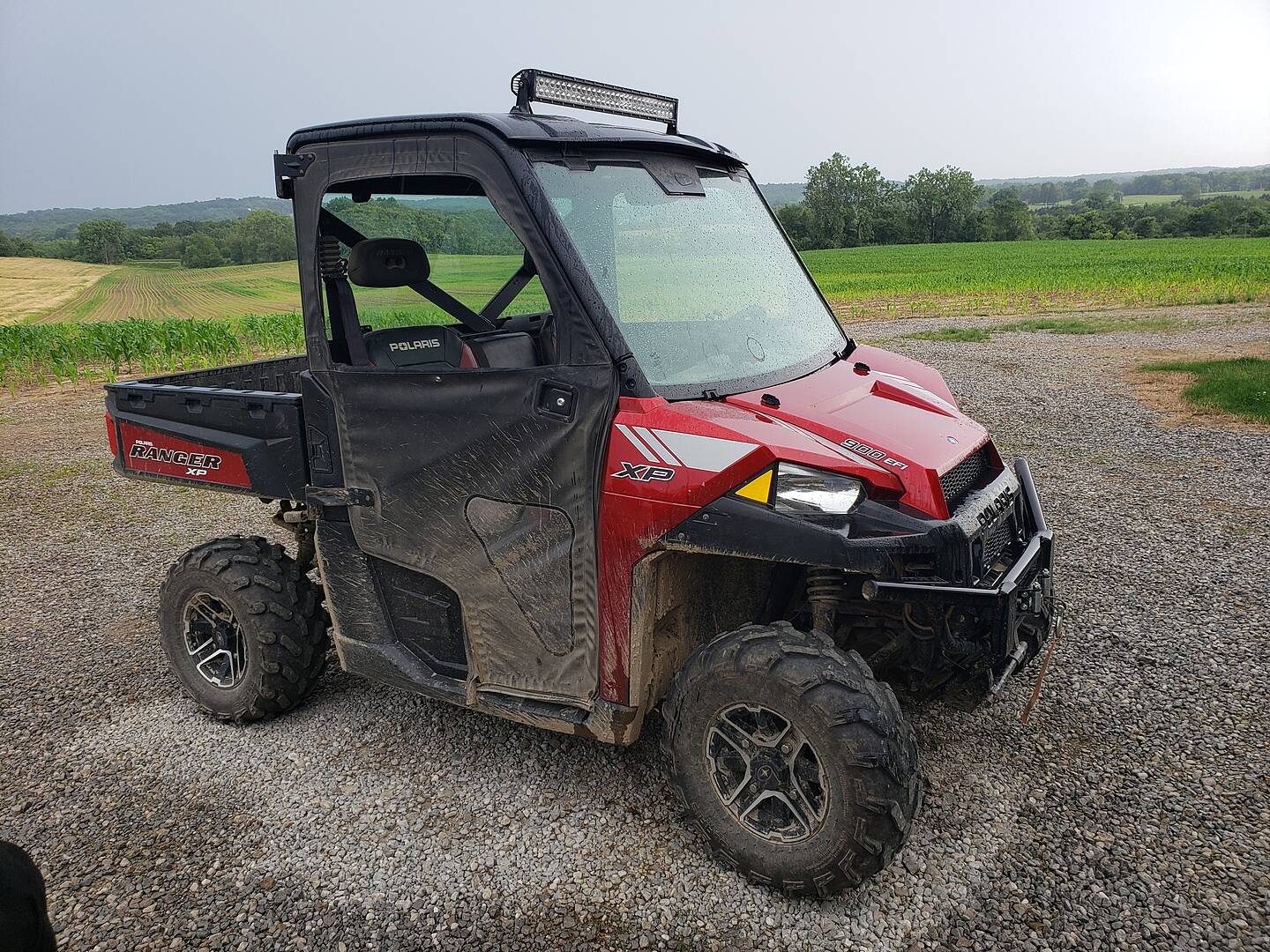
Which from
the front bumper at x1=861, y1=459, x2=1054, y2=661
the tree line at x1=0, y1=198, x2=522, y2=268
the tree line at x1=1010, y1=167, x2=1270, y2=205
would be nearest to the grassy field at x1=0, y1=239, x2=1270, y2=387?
the tree line at x1=0, y1=198, x2=522, y2=268

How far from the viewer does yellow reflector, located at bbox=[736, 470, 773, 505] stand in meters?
2.87

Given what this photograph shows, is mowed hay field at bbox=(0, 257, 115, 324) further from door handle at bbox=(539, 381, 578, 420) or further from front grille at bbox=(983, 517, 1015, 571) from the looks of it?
front grille at bbox=(983, 517, 1015, 571)

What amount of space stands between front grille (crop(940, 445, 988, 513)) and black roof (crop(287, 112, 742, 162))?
1571 millimetres

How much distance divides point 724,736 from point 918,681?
89cm

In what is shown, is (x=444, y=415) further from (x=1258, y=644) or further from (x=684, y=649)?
(x=1258, y=644)

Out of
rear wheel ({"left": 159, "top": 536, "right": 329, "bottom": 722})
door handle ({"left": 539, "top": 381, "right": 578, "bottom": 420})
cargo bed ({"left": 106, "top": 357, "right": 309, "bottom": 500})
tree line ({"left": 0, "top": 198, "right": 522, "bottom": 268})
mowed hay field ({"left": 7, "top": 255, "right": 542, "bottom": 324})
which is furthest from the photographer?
tree line ({"left": 0, "top": 198, "right": 522, "bottom": 268})

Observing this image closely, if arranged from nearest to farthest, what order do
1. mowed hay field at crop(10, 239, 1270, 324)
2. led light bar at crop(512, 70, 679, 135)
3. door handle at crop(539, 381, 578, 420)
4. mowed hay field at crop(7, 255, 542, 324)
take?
door handle at crop(539, 381, 578, 420), led light bar at crop(512, 70, 679, 135), mowed hay field at crop(10, 239, 1270, 324), mowed hay field at crop(7, 255, 542, 324)

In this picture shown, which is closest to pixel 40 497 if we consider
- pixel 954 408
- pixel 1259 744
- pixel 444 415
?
pixel 444 415

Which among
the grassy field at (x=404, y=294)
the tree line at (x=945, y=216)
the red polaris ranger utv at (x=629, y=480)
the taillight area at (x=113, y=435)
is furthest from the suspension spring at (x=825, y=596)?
the tree line at (x=945, y=216)

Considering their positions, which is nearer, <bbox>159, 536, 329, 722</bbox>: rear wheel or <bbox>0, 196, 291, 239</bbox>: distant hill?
<bbox>159, 536, 329, 722</bbox>: rear wheel

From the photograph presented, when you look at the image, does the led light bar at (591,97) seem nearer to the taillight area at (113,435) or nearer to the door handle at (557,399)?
the door handle at (557,399)

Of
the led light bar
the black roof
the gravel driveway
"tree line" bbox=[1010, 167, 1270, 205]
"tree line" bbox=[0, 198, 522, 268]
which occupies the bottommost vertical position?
the gravel driveway

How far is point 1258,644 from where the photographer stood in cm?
465

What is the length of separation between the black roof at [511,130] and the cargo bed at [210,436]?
96 centimetres
